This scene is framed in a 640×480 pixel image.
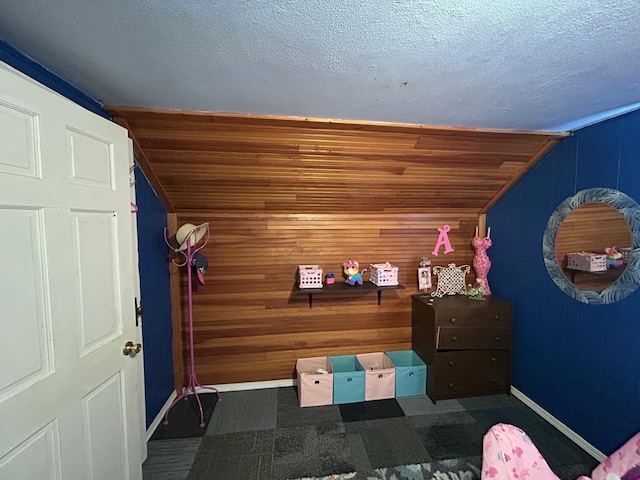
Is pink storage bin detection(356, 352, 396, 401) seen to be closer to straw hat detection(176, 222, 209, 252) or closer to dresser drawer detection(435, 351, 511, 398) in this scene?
dresser drawer detection(435, 351, 511, 398)

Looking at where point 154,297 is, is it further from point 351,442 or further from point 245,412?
point 351,442

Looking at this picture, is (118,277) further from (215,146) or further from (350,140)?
(350,140)

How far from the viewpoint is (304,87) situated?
4.15 feet

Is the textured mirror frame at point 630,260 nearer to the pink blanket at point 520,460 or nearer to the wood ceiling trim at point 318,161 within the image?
the wood ceiling trim at point 318,161

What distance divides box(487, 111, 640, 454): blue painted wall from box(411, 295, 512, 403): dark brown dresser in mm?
162

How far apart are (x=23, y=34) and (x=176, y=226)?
60.1 inches

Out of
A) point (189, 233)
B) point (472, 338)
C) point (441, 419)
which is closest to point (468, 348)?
point (472, 338)

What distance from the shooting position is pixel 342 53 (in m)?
1.01

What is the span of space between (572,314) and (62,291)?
2.82 meters

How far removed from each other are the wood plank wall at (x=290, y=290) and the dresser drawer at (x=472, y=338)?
1.57 feet

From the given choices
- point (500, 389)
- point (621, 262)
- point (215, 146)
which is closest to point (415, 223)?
point (621, 262)

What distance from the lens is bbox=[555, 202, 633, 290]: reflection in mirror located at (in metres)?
1.59

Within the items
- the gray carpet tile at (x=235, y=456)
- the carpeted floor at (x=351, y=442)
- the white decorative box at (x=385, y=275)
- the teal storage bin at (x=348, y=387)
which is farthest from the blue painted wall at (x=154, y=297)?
the white decorative box at (x=385, y=275)

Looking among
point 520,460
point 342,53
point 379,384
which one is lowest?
point 379,384
